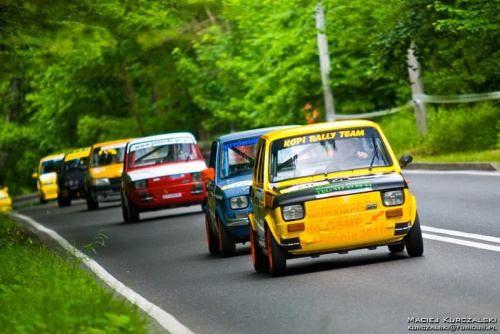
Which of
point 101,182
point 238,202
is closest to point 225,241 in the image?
point 238,202

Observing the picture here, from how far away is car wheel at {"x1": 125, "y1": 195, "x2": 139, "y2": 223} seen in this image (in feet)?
87.5

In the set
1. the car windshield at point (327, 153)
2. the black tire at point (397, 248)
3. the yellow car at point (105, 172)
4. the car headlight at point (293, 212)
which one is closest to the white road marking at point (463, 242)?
the black tire at point (397, 248)

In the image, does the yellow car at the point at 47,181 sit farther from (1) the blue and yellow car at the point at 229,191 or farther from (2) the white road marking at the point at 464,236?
(2) the white road marking at the point at 464,236

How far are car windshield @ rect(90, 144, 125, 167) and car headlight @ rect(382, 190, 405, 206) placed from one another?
73.1ft

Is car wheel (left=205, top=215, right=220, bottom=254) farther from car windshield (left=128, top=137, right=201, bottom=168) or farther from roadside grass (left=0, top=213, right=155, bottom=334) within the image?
car windshield (left=128, top=137, right=201, bottom=168)

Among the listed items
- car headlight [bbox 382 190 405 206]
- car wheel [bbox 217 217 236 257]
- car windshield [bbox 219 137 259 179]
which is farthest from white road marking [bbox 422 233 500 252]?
car windshield [bbox 219 137 259 179]

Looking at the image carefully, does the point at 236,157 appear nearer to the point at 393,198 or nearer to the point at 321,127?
the point at 321,127

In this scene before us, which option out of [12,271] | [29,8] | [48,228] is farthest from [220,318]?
[48,228]

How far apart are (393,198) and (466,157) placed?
16.4 meters

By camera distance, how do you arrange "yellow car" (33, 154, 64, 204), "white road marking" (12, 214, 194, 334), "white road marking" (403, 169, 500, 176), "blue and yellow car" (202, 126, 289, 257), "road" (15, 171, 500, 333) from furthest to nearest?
"yellow car" (33, 154, 64, 204) < "white road marking" (403, 169, 500, 176) < "blue and yellow car" (202, 126, 289, 257) < "white road marking" (12, 214, 194, 334) < "road" (15, 171, 500, 333)

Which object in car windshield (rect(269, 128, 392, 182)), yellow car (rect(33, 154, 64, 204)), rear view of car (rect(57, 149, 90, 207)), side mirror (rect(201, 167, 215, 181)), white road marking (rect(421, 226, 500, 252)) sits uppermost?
car windshield (rect(269, 128, 392, 182))

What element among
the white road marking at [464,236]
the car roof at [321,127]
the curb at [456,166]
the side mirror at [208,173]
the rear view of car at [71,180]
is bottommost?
the rear view of car at [71,180]

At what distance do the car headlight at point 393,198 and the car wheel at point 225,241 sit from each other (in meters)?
3.74

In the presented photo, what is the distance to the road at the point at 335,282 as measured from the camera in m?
9.89
